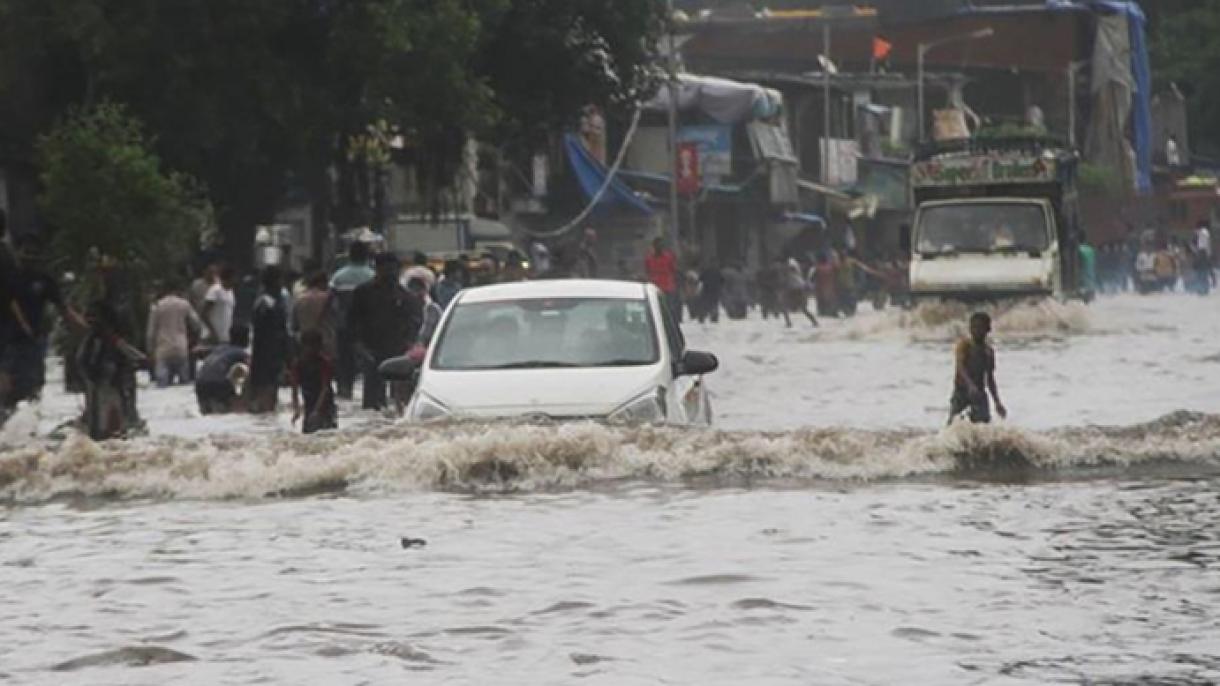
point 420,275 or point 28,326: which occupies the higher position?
point 420,275

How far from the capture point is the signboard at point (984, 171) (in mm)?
47656

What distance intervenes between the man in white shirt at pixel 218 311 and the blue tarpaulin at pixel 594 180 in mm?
30776

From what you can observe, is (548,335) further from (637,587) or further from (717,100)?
(717,100)

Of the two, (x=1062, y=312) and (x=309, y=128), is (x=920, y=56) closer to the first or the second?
(x=1062, y=312)

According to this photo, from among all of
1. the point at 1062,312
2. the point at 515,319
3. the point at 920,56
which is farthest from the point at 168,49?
the point at 920,56

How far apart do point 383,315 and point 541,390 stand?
793 cm

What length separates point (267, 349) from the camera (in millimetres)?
28406

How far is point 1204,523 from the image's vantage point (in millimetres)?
15562

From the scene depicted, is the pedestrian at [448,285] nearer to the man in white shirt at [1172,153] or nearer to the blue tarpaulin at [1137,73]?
the blue tarpaulin at [1137,73]

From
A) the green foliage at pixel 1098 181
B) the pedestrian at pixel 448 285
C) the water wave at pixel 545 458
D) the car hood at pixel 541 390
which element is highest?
the green foliage at pixel 1098 181

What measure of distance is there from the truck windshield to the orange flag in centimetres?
4600

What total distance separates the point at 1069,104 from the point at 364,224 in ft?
183

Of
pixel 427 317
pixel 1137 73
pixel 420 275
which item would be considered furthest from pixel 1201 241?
pixel 427 317

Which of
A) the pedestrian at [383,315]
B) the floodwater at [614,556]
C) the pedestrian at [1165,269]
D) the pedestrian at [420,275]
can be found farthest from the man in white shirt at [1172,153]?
the floodwater at [614,556]
